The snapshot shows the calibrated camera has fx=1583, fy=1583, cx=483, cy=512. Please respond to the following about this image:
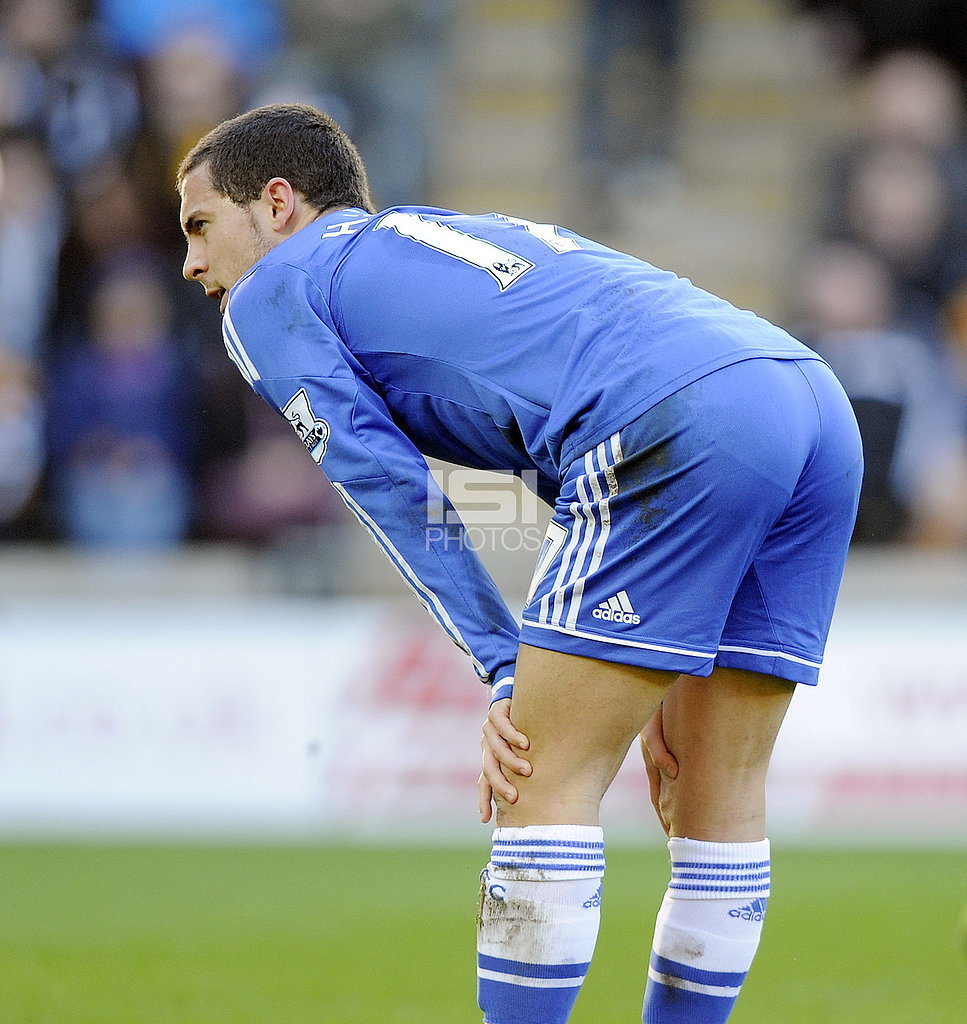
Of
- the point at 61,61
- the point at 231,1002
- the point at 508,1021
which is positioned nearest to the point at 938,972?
the point at 231,1002

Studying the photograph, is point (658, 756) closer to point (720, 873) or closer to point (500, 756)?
point (720, 873)

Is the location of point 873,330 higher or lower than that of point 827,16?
lower

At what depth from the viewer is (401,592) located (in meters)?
9.05

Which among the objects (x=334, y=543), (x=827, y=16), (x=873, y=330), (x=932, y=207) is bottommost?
(x=334, y=543)

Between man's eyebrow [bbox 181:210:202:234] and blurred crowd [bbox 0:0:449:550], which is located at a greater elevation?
man's eyebrow [bbox 181:210:202:234]

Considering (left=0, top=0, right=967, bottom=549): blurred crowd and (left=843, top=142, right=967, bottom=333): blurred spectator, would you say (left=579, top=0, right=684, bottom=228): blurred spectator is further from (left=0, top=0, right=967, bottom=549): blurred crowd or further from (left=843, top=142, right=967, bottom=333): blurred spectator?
(left=843, top=142, right=967, bottom=333): blurred spectator

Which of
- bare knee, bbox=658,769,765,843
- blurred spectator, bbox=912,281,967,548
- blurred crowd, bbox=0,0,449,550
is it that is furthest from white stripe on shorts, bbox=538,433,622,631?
blurred spectator, bbox=912,281,967,548

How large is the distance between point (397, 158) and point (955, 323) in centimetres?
336

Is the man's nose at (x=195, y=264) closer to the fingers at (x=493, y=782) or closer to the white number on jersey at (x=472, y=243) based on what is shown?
the white number on jersey at (x=472, y=243)

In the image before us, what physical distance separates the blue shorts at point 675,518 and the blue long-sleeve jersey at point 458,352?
48 mm

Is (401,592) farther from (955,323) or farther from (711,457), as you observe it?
Answer: (711,457)

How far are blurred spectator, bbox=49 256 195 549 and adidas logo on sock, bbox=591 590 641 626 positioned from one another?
20.2ft

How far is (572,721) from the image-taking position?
8.57 feet

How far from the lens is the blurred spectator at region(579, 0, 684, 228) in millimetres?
11141
